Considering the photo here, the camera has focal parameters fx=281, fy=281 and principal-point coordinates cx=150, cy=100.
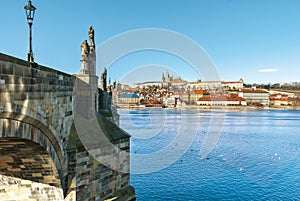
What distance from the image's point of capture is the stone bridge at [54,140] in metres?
5.93

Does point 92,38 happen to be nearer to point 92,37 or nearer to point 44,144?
point 92,37

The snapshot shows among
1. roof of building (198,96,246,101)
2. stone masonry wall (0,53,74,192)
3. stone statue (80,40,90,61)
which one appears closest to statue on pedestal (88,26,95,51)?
stone statue (80,40,90,61)

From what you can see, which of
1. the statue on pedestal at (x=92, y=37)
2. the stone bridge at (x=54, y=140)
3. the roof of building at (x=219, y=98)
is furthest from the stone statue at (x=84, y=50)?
the roof of building at (x=219, y=98)

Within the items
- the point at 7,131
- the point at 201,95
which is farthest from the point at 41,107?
the point at 201,95

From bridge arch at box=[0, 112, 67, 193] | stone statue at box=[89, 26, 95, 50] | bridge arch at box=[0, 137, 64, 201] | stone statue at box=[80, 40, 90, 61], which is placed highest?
stone statue at box=[89, 26, 95, 50]

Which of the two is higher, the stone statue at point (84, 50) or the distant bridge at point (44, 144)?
the stone statue at point (84, 50)

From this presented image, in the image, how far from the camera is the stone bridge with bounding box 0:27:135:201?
5926mm

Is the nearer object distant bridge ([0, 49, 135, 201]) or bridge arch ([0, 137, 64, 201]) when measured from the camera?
distant bridge ([0, 49, 135, 201])

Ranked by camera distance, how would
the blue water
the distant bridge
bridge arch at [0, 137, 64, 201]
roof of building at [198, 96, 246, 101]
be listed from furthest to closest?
roof of building at [198, 96, 246, 101] → the blue water → bridge arch at [0, 137, 64, 201] → the distant bridge

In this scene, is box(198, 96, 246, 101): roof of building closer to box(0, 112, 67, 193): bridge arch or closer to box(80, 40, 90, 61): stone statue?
box(80, 40, 90, 61): stone statue

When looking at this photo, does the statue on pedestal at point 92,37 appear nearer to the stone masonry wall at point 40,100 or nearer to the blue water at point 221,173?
the stone masonry wall at point 40,100

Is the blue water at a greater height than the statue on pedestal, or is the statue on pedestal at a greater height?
the statue on pedestal

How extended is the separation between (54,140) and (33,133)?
4.21 ft

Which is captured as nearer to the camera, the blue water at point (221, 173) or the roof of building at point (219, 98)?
the blue water at point (221, 173)
